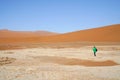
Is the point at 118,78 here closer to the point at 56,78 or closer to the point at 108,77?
the point at 108,77

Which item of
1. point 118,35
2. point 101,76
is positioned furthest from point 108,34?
point 101,76

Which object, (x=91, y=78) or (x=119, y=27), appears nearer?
(x=91, y=78)

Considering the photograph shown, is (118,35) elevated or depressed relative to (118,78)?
elevated

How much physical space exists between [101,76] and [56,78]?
284 centimetres

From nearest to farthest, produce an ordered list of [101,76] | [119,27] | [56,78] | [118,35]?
[56,78] → [101,76] → [118,35] → [119,27]

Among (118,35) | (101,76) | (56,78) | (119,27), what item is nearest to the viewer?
(56,78)

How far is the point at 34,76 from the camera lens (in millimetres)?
12602

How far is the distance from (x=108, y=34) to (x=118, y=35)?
16.0ft

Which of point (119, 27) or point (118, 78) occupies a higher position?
point (119, 27)

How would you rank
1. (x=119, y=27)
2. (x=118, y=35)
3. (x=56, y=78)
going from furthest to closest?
1. (x=119, y=27)
2. (x=118, y=35)
3. (x=56, y=78)

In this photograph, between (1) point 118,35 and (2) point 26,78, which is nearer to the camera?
(2) point 26,78

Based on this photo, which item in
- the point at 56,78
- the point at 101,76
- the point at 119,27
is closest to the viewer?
the point at 56,78

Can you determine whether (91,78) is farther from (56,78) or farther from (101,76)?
(56,78)

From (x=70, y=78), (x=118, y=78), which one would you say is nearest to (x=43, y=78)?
(x=70, y=78)
